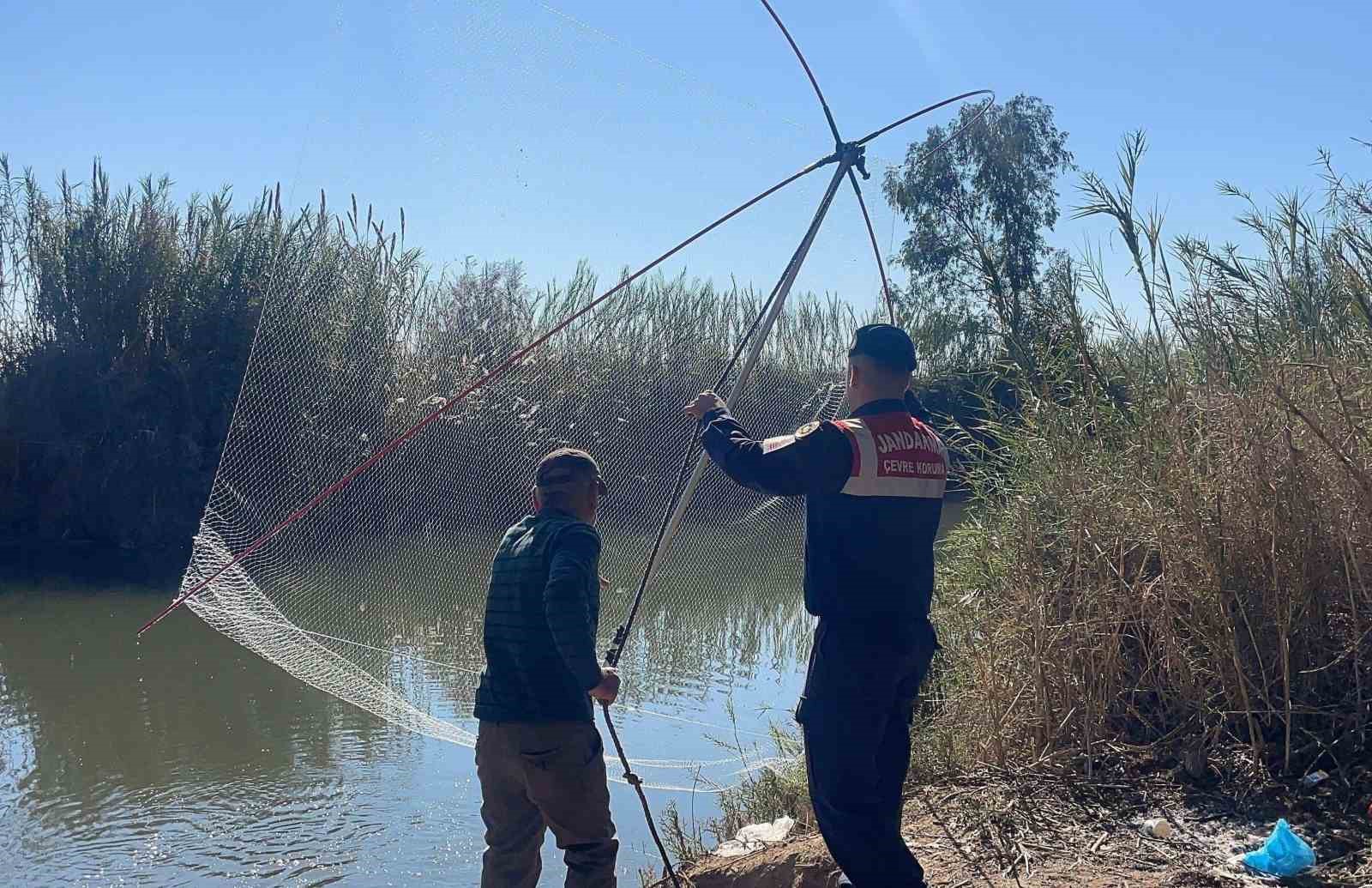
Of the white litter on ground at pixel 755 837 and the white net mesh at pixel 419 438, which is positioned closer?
the white litter on ground at pixel 755 837

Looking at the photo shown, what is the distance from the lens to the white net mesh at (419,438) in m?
5.43

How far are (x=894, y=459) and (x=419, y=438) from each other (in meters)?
3.25

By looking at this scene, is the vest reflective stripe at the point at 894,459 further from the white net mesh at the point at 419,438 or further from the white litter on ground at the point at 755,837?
the white net mesh at the point at 419,438

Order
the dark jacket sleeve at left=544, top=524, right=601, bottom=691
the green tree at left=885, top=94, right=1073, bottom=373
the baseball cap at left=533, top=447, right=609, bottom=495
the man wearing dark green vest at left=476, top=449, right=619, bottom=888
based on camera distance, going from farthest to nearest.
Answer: the green tree at left=885, top=94, right=1073, bottom=373, the baseball cap at left=533, top=447, right=609, bottom=495, the man wearing dark green vest at left=476, top=449, right=619, bottom=888, the dark jacket sleeve at left=544, top=524, right=601, bottom=691

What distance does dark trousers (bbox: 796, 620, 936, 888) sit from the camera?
2.95 meters

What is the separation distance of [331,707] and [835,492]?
20.4 feet

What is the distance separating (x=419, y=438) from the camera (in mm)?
5664

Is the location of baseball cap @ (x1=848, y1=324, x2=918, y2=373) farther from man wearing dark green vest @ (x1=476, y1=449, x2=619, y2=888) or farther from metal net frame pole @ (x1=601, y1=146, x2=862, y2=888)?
man wearing dark green vest @ (x1=476, y1=449, x2=619, y2=888)

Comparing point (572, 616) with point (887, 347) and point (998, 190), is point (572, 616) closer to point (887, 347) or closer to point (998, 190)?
point (887, 347)

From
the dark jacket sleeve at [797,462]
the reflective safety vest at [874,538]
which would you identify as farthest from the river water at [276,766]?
the dark jacket sleeve at [797,462]

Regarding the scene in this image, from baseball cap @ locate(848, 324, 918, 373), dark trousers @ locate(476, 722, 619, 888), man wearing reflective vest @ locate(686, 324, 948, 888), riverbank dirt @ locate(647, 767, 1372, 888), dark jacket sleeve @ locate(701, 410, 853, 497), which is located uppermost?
baseball cap @ locate(848, 324, 918, 373)

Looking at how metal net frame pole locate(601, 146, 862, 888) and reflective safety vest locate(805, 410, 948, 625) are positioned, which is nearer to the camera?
reflective safety vest locate(805, 410, 948, 625)

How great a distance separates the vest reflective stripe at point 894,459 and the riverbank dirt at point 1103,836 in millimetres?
1213

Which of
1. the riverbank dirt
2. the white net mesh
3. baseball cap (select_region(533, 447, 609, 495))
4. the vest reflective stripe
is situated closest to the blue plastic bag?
the riverbank dirt
